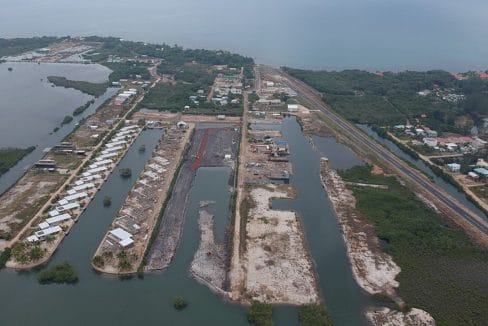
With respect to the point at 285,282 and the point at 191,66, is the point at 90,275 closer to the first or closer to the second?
the point at 285,282

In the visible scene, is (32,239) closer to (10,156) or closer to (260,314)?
(10,156)

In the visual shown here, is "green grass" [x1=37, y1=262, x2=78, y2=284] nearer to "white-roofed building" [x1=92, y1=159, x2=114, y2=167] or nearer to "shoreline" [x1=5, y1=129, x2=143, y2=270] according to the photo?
"shoreline" [x1=5, y1=129, x2=143, y2=270]

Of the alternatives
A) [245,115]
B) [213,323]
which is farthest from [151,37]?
[213,323]

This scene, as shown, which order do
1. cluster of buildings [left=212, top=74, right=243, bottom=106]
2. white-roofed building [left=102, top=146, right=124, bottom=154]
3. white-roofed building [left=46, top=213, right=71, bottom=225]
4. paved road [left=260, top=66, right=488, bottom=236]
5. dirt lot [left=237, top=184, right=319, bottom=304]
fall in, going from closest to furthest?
dirt lot [left=237, top=184, right=319, bottom=304] → white-roofed building [left=46, top=213, right=71, bottom=225] → paved road [left=260, top=66, right=488, bottom=236] → white-roofed building [left=102, top=146, right=124, bottom=154] → cluster of buildings [left=212, top=74, right=243, bottom=106]

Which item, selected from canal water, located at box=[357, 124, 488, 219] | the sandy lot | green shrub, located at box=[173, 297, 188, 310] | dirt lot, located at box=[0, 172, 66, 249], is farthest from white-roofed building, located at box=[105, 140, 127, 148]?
the sandy lot

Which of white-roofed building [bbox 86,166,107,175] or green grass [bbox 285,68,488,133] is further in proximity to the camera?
green grass [bbox 285,68,488,133]

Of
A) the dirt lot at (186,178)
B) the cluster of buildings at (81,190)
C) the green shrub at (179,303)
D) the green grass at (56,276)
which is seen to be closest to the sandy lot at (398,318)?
the green shrub at (179,303)

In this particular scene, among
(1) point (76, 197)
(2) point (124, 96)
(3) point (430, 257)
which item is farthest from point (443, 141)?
(2) point (124, 96)
